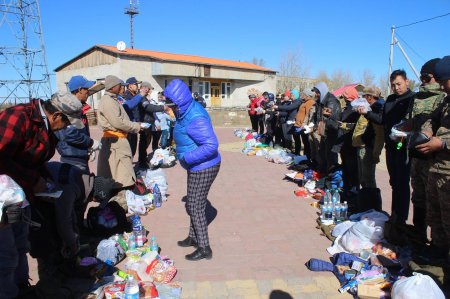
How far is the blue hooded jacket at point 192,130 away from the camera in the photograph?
3.67m

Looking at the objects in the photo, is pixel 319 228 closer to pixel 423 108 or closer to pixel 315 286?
pixel 315 286

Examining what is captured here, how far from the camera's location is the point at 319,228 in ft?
16.6

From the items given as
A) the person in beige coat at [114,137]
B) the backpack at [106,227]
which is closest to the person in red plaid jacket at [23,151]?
the backpack at [106,227]

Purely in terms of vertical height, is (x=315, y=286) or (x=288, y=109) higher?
(x=288, y=109)

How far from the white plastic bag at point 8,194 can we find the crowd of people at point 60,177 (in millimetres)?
40

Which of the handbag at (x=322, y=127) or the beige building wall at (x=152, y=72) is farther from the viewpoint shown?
the beige building wall at (x=152, y=72)

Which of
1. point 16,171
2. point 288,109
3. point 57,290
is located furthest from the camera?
point 288,109

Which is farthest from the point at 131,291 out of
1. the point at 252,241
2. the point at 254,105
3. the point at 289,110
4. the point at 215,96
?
the point at 215,96

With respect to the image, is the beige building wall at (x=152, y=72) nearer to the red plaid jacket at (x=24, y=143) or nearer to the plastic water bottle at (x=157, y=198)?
the plastic water bottle at (x=157, y=198)

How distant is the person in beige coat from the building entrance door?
113ft

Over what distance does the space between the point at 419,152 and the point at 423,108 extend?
660 mm

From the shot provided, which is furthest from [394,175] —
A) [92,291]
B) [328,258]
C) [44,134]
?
[44,134]

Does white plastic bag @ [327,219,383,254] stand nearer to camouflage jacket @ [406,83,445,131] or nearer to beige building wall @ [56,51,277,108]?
camouflage jacket @ [406,83,445,131]

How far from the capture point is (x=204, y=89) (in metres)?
38.8
